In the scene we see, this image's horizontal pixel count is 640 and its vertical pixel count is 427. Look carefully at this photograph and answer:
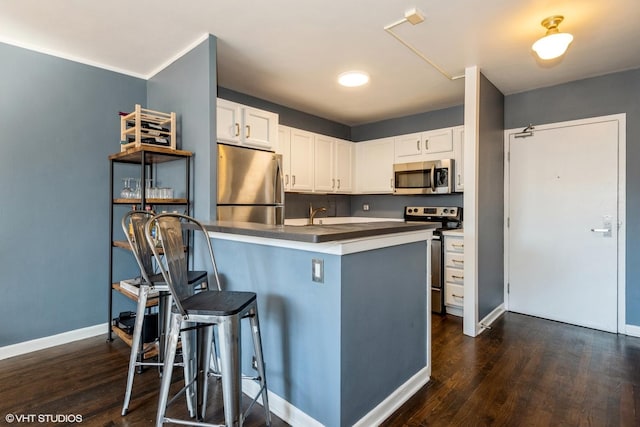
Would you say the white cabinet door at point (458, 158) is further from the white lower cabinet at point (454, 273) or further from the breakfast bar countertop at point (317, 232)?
the breakfast bar countertop at point (317, 232)

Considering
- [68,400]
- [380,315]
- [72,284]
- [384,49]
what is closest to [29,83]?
[72,284]

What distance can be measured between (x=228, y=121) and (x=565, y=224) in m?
3.54

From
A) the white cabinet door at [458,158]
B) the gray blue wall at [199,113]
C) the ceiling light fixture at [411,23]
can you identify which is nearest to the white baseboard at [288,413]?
the gray blue wall at [199,113]

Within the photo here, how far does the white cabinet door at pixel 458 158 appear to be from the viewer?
13.1 ft

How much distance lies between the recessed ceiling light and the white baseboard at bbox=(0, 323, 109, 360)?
3.25 m

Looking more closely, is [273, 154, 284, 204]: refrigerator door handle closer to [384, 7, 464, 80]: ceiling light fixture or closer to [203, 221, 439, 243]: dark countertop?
[203, 221, 439, 243]: dark countertop

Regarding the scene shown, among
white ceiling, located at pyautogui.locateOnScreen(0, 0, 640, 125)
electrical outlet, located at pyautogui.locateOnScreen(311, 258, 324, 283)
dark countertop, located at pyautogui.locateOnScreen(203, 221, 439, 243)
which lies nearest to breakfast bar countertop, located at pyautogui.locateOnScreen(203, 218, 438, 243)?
dark countertop, located at pyautogui.locateOnScreen(203, 221, 439, 243)

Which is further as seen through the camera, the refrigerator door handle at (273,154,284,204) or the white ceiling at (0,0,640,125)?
the refrigerator door handle at (273,154,284,204)

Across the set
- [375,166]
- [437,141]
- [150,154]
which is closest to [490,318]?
[437,141]

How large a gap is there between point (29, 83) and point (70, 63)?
0.37 meters

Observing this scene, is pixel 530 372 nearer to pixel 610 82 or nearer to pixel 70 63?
pixel 610 82

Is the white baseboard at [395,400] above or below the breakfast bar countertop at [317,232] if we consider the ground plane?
below

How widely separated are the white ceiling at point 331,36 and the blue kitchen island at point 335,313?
4.81 feet

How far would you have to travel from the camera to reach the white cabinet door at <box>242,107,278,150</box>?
3072 mm
